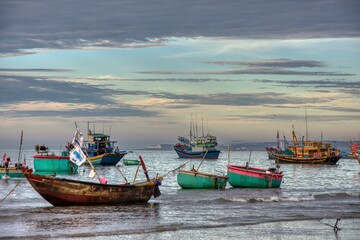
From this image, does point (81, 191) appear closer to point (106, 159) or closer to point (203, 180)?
point (203, 180)

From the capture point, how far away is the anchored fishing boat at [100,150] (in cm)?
8344

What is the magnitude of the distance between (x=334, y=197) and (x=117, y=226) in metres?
18.3

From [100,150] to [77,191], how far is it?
58696 millimetres

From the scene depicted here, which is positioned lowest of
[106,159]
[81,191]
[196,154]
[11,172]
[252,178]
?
[81,191]

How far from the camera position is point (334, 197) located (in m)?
35.4

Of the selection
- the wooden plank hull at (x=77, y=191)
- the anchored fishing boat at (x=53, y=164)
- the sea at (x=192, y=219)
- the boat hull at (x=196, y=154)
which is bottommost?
the sea at (x=192, y=219)

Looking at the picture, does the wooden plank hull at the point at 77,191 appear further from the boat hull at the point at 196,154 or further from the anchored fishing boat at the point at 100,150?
the boat hull at the point at 196,154

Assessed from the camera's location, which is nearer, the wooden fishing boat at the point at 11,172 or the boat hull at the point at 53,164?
the wooden fishing boat at the point at 11,172

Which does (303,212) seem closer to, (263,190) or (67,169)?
(263,190)

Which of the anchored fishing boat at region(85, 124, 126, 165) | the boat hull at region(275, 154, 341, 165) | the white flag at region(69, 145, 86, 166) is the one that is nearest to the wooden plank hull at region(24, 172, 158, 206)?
the white flag at region(69, 145, 86, 166)

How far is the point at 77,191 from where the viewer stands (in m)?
26.1

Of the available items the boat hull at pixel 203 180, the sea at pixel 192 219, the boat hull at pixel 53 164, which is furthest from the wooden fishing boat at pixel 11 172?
the boat hull at pixel 203 180

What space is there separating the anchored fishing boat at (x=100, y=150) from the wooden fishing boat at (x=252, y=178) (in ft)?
152

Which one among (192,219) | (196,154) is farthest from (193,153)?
(192,219)
